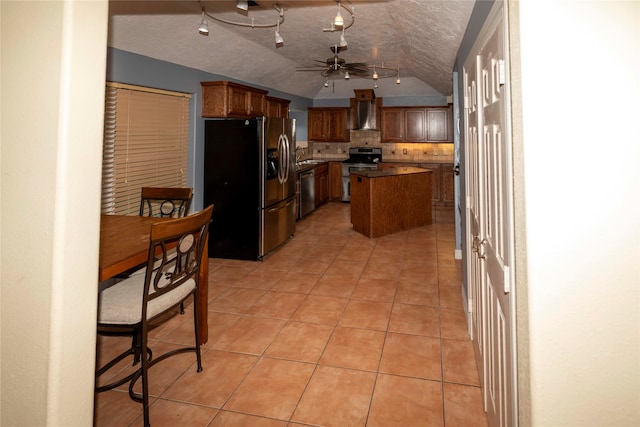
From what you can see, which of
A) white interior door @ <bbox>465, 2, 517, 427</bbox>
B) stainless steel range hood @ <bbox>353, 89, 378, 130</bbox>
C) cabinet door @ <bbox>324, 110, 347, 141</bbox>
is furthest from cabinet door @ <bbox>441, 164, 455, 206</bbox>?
white interior door @ <bbox>465, 2, 517, 427</bbox>

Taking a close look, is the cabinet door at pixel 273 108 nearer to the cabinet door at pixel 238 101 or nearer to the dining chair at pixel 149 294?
the cabinet door at pixel 238 101

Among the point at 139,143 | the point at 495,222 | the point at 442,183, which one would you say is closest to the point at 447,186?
the point at 442,183

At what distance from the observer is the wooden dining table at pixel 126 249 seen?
181cm

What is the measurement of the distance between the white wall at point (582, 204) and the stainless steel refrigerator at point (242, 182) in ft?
12.2

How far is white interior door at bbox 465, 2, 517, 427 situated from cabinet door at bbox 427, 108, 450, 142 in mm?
6740

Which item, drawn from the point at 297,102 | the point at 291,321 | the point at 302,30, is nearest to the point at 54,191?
the point at 291,321

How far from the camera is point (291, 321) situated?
10.1 ft

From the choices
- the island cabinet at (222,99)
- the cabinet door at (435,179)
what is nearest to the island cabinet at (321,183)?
the cabinet door at (435,179)

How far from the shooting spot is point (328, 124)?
907 centimetres

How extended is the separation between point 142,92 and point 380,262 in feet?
10.5

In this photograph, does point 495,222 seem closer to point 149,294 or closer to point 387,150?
point 149,294

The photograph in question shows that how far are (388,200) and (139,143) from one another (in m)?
3.51

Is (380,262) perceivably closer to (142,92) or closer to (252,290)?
(252,290)

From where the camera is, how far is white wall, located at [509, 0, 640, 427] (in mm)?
956
